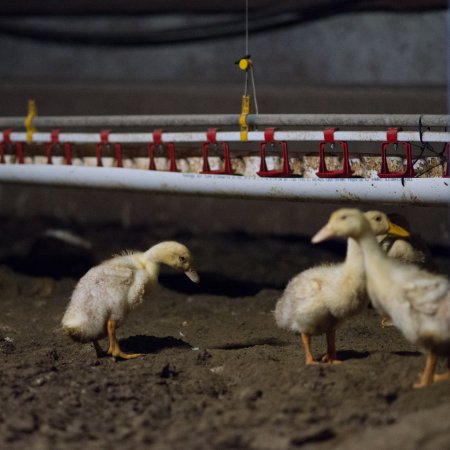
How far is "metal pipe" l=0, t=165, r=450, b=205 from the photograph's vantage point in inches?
198

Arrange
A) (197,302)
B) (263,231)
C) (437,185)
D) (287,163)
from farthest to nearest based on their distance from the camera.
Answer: (263,231), (197,302), (287,163), (437,185)

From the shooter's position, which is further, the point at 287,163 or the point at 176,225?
the point at 176,225

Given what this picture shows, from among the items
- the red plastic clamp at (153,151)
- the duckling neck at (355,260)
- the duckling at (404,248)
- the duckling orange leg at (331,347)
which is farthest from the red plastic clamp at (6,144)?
the duckling neck at (355,260)

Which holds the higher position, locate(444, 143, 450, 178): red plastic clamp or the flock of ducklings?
locate(444, 143, 450, 178): red plastic clamp

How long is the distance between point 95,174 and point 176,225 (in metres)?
3.09

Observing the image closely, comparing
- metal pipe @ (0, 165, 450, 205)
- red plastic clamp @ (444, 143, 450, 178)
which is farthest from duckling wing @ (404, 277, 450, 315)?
red plastic clamp @ (444, 143, 450, 178)

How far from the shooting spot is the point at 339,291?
4246 millimetres

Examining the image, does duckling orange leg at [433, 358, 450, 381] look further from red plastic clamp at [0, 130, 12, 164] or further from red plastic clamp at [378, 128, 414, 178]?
red plastic clamp at [0, 130, 12, 164]

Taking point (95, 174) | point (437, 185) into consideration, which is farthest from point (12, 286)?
point (437, 185)

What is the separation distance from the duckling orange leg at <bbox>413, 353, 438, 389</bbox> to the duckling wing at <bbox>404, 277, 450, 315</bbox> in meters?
0.25

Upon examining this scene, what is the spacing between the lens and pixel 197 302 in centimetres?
660

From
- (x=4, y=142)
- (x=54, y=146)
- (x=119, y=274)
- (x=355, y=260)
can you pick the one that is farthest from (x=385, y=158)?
(x=4, y=142)

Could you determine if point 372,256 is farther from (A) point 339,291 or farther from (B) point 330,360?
(B) point 330,360

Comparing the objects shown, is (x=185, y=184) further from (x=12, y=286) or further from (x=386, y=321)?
(x=12, y=286)
